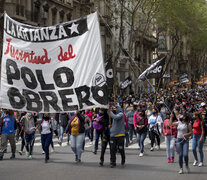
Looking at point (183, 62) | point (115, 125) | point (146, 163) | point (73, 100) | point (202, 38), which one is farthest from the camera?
point (183, 62)

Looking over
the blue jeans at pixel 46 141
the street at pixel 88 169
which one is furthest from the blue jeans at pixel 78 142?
the blue jeans at pixel 46 141

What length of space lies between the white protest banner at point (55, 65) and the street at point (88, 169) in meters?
1.76

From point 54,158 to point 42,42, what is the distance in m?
4.48

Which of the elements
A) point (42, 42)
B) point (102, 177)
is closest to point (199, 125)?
point (102, 177)

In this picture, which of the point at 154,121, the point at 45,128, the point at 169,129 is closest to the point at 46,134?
the point at 45,128

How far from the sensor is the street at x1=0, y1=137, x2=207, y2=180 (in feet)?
30.5

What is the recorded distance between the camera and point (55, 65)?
8766 millimetres

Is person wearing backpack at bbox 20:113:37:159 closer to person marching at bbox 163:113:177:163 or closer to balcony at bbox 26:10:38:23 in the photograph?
person marching at bbox 163:113:177:163

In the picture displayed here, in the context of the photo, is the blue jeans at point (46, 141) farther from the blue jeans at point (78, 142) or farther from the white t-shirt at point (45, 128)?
the blue jeans at point (78, 142)

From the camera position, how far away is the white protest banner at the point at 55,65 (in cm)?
866

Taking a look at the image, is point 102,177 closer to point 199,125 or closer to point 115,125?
point 115,125

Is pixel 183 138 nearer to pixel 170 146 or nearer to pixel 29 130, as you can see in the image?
pixel 170 146

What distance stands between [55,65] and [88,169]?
2.88 metres

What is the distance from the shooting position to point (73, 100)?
28.3ft
